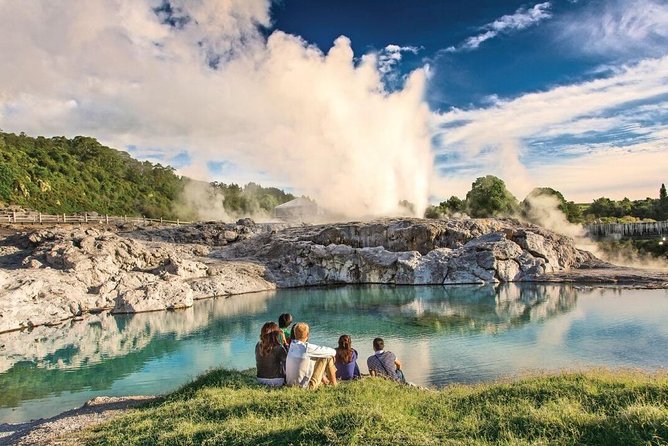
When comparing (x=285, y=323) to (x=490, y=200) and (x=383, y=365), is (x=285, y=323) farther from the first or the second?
(x=490, y=200)

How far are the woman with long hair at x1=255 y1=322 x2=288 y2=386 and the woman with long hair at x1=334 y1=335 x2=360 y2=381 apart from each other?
130 centimetres

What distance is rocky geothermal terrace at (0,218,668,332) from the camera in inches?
1164

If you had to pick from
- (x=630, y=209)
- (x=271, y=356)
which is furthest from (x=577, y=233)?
(x=271, y=356)

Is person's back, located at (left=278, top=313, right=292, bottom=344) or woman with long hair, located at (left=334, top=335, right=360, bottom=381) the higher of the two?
person's back, located at (left=278, top=313, right=292, bottom=344)

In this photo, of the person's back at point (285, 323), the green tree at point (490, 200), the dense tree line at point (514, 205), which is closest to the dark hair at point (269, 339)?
the person's back at point (285, 323)

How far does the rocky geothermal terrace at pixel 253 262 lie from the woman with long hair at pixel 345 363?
74.2ft

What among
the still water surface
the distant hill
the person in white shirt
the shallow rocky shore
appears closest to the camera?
the shallow rocky shore

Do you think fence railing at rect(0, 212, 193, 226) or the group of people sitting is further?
fence railing at rect(0, 212, 193, 226)

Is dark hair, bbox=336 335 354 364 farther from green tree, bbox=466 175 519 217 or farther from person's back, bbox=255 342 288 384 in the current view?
green tree, bbox=466 175 519 217

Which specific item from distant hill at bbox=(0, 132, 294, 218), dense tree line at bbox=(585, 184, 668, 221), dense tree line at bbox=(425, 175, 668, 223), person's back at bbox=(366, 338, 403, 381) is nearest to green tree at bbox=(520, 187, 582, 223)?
dense tree line at bbox=(425, 175, 668, 223)

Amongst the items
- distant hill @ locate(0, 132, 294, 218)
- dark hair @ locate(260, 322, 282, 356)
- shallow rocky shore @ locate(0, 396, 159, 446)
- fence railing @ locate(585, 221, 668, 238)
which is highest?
distant hill @ locate(0, 132, 294, 218)

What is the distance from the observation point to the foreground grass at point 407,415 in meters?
5.95

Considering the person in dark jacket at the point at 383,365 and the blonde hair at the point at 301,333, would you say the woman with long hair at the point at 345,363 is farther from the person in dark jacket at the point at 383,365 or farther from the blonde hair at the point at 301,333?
the blonde hair at the point at 301,333

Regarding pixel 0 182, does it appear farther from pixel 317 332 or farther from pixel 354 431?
pixel 354 431
